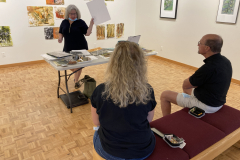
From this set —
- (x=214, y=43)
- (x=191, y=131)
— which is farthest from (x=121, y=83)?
(x=214, y=43)

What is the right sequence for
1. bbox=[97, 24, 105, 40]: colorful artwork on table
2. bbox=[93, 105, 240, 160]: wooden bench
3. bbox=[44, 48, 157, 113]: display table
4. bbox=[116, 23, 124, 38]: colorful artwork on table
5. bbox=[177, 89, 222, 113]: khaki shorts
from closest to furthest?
bbox=[93, 105, 240, 160]: wooden bench
bbox=[177, 89, 222, 113]: khaki shorts
bbox=[44, 48, 157, 113]: display table
bbox=[97, 24, 105, 40]: colorful artwork on table
bbox=[116, 23, 124, 38]: colorful artwork on table

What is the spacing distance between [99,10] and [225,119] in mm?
2346

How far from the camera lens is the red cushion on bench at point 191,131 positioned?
5.44ft

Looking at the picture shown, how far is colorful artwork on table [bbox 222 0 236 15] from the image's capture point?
157 inches

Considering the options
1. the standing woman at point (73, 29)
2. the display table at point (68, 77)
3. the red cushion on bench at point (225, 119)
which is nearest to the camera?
the red cushion on bench at point (225, 119)

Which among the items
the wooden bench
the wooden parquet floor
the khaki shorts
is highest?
the khaki shorts

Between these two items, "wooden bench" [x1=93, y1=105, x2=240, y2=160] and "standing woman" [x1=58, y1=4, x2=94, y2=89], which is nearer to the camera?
"wooden bench" [x1=93, y1=105, x2=240, y2=160]

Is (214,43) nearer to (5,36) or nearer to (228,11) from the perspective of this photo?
(228,11)

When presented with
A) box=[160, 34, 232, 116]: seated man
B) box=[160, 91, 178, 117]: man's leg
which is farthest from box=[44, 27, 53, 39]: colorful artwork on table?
box=[160, 34, 232, 116]: seated man

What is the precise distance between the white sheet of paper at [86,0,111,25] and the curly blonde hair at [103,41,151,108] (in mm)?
1978

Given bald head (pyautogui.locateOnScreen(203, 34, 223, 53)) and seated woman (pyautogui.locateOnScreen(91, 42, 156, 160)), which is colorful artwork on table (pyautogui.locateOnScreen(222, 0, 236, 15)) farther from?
seated woman (pyautogui.locateOnScreen(91, 42, 156, 160))

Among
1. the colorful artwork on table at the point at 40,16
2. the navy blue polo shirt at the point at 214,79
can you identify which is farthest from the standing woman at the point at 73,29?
the navy blue polo shirt at the point at 214,79

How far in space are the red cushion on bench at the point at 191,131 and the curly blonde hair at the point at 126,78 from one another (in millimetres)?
576

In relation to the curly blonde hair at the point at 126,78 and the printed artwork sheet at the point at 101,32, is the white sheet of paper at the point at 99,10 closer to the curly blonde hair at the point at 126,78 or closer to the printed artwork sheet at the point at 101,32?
the curly blonde hair at the point at 126,78
